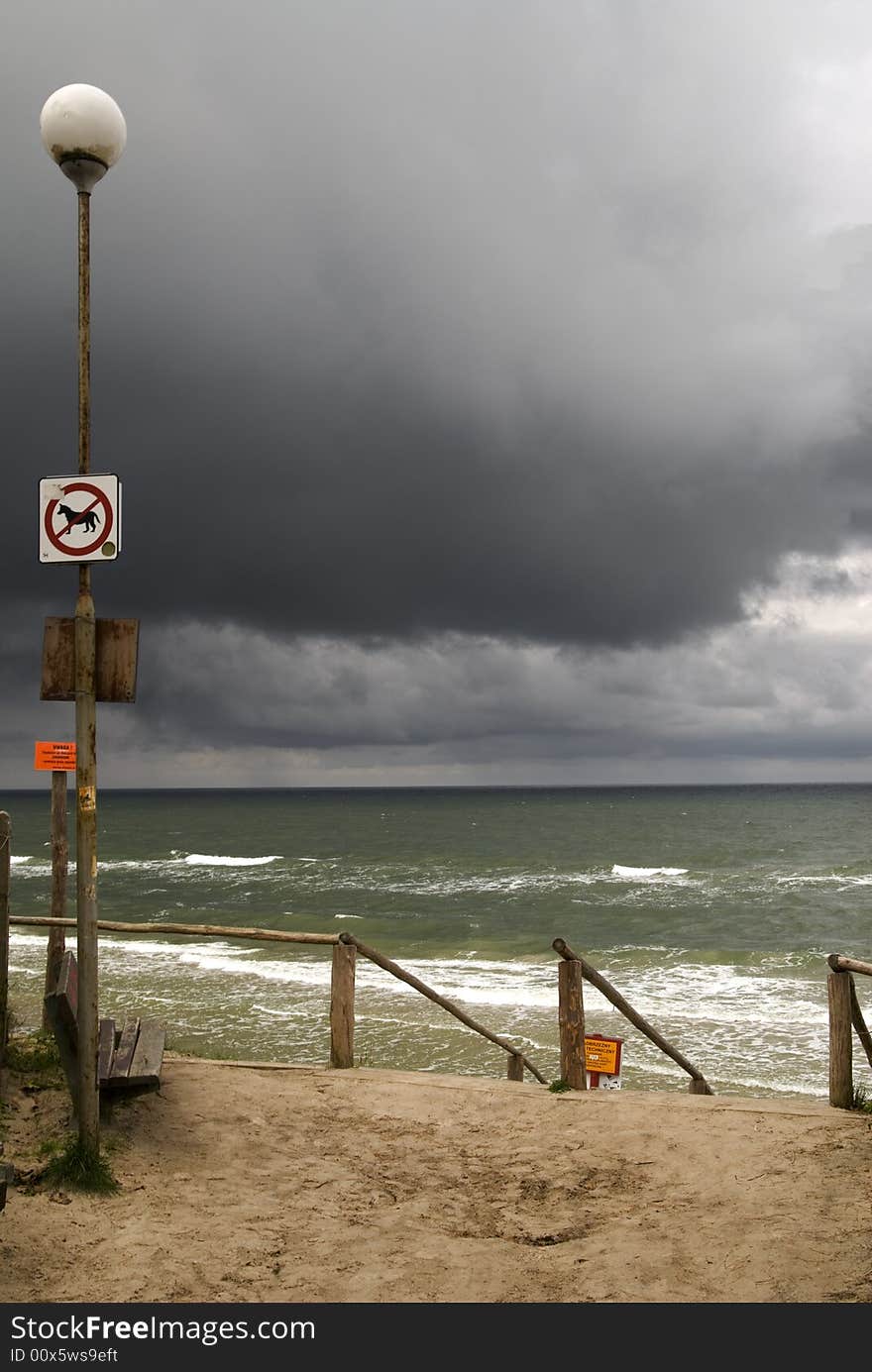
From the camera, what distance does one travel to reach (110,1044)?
610 cm

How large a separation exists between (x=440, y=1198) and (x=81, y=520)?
418 cm

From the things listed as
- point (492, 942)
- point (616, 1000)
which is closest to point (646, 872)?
point (492, 942)

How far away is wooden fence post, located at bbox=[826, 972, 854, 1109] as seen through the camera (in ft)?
21.9

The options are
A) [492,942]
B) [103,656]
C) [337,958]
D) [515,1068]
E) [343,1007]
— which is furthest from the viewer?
[492,942]

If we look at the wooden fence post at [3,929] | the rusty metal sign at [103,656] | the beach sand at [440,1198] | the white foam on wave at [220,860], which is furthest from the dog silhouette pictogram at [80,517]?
the white foam on wave at [220,860]

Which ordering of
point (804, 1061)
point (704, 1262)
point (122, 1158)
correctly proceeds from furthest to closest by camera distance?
1. point (804, 1061)
2. point (122, 1158)
3. point (704, 1262)

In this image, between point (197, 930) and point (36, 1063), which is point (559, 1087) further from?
point (36, 1063)

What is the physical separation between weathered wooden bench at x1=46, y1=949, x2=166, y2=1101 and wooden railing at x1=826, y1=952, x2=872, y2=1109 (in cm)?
464

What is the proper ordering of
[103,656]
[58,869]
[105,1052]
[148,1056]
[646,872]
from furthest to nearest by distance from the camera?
[646,872], [58,869], [148,1056], [105,1052], [103,656]

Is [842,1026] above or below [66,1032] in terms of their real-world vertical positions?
below

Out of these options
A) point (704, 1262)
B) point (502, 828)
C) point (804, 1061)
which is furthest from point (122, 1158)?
point (502, 828)

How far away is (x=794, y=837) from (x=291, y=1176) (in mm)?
71275

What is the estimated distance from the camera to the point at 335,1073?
7.34m
